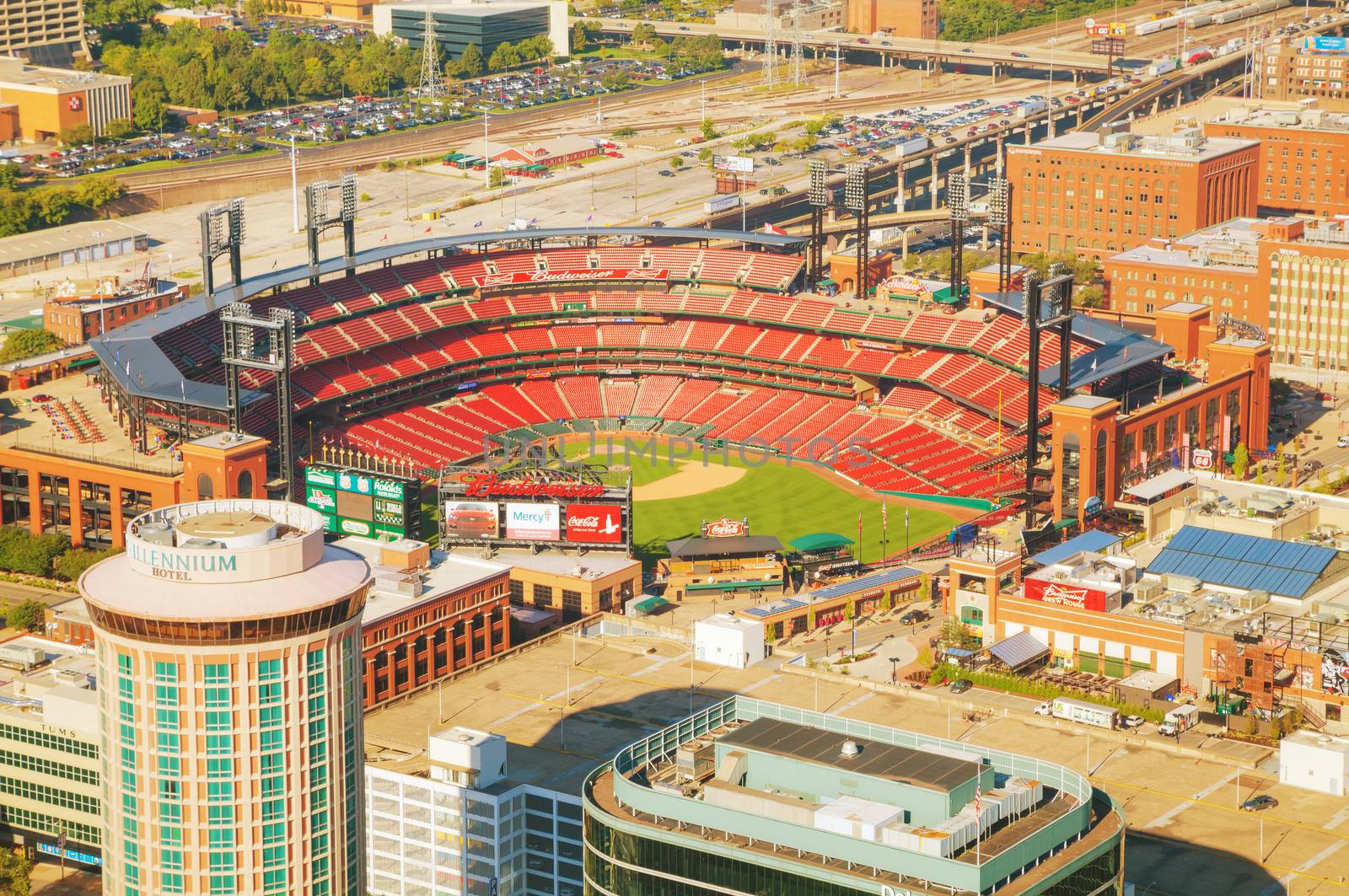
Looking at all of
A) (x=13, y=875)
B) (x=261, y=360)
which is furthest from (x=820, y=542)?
(x=13, y=875)

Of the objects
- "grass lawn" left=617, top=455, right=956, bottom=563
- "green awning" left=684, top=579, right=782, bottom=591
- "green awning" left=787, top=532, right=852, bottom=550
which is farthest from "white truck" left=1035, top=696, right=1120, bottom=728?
"grass lawn" left=617, top=455, right=956, bottom=563

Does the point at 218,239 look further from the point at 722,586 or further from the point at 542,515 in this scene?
the point at 722,586

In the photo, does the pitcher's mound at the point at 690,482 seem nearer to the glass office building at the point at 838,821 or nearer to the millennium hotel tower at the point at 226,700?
the glass office building at the point at 838,821

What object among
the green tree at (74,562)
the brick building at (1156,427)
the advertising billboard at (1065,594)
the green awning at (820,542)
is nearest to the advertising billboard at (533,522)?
the green awning at (820,542)

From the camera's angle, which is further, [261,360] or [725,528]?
[261,360]

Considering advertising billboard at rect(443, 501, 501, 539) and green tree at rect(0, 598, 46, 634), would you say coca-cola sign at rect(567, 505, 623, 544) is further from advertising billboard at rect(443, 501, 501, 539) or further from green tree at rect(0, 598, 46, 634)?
green tree at rect(0, 598, 46, 634)
